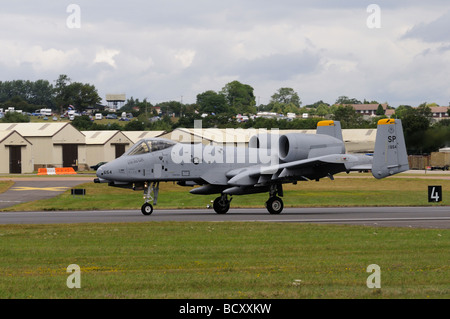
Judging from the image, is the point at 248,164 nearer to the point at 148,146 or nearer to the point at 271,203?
the point at 271,203

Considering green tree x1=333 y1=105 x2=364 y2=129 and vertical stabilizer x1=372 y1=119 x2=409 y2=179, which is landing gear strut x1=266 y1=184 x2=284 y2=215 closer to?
vertical stabilizer x1=372 y1=119 x2=409 y2=179

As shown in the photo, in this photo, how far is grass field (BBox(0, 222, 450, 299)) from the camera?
459 inches

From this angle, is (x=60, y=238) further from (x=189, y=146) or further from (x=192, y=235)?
(x=189, y=146)

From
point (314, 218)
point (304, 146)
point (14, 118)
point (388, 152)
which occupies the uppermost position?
point (14, 118)

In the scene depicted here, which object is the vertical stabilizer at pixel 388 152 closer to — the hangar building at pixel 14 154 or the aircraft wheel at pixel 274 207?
the aircraft wheel at pixel 274 207

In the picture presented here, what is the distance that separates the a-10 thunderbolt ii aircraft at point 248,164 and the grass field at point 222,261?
246 inches

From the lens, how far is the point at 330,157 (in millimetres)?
29562

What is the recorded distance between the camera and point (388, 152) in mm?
30062

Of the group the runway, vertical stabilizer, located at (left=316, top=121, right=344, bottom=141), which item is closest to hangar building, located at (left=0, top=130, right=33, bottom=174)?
the runway

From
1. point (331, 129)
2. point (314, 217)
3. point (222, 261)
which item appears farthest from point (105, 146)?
point (222, 261)
